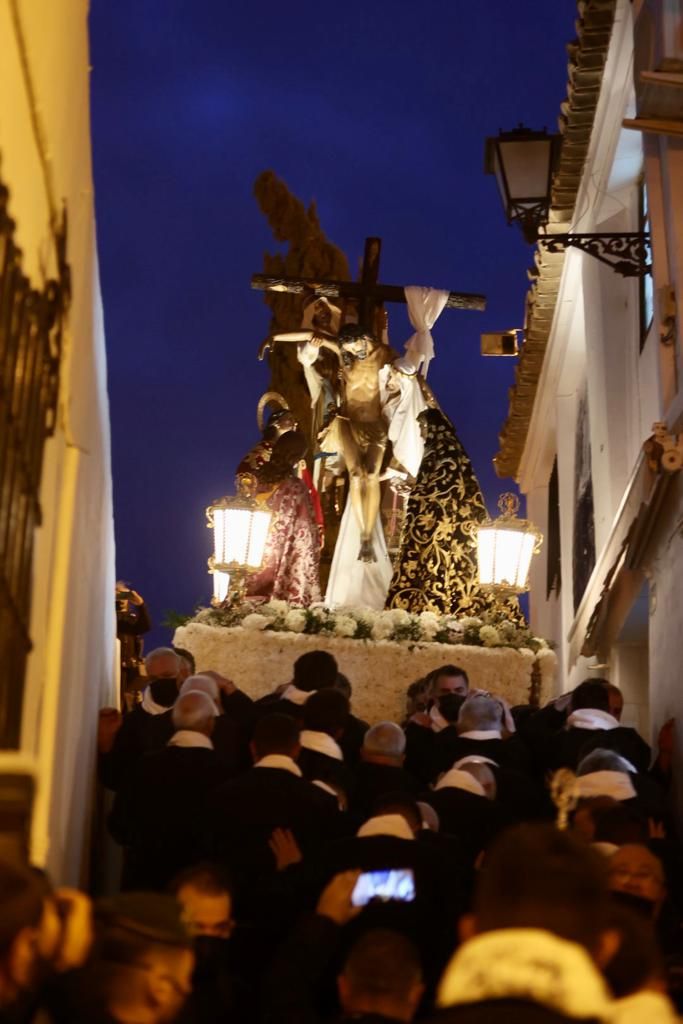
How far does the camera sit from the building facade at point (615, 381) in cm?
1070

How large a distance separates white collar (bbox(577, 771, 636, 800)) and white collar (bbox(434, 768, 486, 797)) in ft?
1.60

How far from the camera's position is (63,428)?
6176 mm

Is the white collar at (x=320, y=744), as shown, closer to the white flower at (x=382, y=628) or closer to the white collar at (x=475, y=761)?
the white collar at (x=475, y=761)

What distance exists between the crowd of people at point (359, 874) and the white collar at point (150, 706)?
0.01 m

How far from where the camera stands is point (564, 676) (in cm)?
1939

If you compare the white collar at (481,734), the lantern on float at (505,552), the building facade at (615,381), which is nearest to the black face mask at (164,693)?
the white collar at (481,734)

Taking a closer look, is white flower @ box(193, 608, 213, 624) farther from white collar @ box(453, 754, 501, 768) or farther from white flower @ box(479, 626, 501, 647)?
white collar @ box(453, 754, 501, 768)

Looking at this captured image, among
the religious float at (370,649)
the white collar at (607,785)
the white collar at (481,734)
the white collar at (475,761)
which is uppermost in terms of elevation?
the religious float at (370,649)

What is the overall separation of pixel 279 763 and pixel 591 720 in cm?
277

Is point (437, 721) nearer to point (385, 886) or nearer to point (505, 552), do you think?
point (385, 886)

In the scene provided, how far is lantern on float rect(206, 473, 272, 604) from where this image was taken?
555 inches

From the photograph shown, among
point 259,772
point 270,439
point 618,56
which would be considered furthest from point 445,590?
point 259,772

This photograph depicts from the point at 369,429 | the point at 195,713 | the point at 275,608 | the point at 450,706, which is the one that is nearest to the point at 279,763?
the point at 195,713

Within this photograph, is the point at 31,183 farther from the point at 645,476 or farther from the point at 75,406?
the point at 645,476
